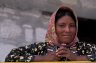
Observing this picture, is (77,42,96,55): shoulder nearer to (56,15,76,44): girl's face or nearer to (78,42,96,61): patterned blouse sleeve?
(78,42,96,61): patterned blouse sleeve

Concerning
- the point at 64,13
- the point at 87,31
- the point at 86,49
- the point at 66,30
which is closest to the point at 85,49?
the point at 86,49

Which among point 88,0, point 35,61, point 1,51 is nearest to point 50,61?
point 35,61

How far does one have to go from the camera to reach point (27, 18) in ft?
25.9

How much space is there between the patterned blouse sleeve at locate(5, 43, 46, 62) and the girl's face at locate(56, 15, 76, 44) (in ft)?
0.80

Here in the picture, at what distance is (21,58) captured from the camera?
5.02 metres

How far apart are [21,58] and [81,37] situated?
356cm

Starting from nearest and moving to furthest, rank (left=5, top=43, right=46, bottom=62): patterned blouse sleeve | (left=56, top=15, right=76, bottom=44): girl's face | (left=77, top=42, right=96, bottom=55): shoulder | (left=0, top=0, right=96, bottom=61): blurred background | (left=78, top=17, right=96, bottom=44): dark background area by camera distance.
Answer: (left=5, top=43, right=46, bottom=62): patterned blouse sleeve < (left=56, top=15, right=76, bottom=44): girl's face < (left=77, top=42, right=96, bottom=55): shoulder < (left=0, top=0, right=96, bottom=61): blurred background < (left=78, top=17, right=96, bottom=44): dark background area

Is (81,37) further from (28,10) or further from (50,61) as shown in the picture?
(50,61)

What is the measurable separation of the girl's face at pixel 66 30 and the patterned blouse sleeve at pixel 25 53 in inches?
9.6

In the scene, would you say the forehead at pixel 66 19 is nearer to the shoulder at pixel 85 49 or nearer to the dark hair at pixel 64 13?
the dark hair at pixel 64 13

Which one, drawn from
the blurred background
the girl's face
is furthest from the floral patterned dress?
the blurred background

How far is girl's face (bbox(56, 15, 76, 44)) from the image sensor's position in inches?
202

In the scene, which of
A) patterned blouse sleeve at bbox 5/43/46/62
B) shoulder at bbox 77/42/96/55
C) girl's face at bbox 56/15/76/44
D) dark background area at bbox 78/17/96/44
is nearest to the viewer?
patterned blouse sleeve at bbox 5/43/46/62

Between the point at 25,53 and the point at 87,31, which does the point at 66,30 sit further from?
the point at 87,31
